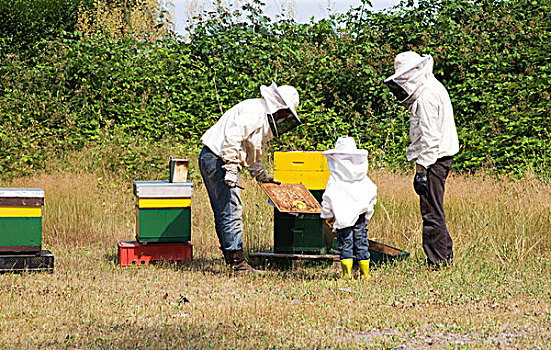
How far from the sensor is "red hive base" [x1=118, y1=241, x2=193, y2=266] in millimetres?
6879

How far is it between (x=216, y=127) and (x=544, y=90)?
720cm

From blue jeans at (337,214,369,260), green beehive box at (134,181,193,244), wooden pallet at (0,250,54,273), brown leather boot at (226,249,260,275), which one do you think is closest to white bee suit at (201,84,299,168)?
green beehive box at (134,181,193,244)

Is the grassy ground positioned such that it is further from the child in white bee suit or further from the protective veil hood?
the protective veil hood

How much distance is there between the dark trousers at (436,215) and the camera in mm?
6293

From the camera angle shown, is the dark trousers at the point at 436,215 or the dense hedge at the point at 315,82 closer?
the dark trousers at the point at 436,215

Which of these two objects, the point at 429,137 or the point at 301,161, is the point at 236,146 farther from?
the point at 429,137

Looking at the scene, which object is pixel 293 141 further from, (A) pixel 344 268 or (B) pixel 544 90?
(A) pixel 344 268

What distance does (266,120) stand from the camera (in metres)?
6.42

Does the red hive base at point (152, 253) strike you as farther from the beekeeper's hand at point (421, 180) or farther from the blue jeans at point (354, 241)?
the beekeeper's hand at point (421, 180)

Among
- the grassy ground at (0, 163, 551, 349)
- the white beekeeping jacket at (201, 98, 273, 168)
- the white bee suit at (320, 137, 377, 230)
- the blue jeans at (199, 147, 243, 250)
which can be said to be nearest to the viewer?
the grassy ground at (0, 163, 551, 349)

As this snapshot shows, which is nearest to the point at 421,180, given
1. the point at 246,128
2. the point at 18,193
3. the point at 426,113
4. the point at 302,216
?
the point at 426,113

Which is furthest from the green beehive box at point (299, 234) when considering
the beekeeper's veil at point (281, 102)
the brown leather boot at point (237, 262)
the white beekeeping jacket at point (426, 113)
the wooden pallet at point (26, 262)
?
the wooden pallet at point (26, 262)

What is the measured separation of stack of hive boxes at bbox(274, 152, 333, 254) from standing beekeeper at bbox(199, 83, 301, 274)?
40 cm

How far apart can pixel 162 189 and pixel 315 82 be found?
6.60 m
